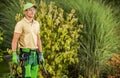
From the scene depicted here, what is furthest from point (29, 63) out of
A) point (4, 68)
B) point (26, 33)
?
point (4, 68)

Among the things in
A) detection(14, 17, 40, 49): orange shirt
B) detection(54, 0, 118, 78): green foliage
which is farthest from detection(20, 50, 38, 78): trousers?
detection(54, 0, 118, 78): green foliage

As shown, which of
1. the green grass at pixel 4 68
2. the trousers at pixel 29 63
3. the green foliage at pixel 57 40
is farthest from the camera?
the green grass at pixel 4 68

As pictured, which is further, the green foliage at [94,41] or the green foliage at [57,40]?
the green foliage at [94,41]

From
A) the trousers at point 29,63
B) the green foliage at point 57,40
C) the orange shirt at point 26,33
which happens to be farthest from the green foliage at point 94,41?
the orange shirt at point 26,33

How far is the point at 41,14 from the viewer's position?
35.8ft

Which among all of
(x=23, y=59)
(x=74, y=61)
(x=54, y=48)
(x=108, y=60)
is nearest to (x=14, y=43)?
(x=23, y=59)

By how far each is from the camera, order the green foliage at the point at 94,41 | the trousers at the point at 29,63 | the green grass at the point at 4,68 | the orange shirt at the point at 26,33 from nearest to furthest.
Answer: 1. the orange shirt at the point at 26,33
2. the trousers at the point at 29,63
3. the green foliage at the point at 94,41
4. the green grass at the point at 4,68

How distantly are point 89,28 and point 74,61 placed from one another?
1.01m

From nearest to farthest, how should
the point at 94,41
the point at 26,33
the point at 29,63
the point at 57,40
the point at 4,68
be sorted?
the point at 26,33
the point at 29,63
the point at 57,40
the point at 94,41
the point at 4,68

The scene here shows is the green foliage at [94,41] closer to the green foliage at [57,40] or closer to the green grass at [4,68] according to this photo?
the green foliage at [57,40]

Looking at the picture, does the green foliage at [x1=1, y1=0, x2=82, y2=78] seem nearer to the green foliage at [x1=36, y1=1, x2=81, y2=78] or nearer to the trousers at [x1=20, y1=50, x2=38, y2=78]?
the green foliage at [x1=36, y1=1, x2=81, y2=78]

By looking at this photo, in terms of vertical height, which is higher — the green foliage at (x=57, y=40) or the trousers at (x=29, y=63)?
the green foliage at (x=57, y=40)

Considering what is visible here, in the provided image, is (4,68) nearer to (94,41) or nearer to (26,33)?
(94,41)

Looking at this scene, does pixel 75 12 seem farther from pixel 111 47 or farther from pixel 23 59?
pixel 23 59
